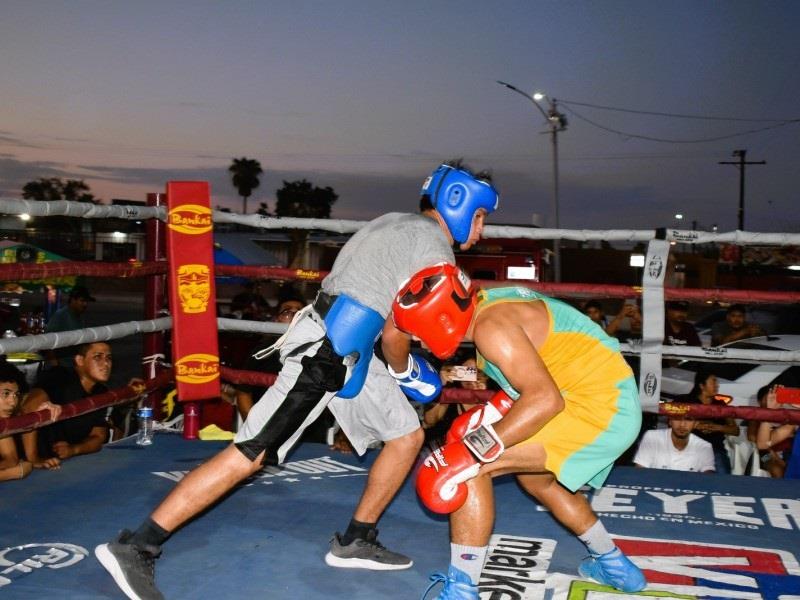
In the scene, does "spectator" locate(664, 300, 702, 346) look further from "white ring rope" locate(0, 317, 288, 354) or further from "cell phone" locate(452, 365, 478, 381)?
"white ring rope" locate(0, 317, 288, 354)

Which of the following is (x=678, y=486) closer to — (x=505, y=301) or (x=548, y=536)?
(x=548, y=536)

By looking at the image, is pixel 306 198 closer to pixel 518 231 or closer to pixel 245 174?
pixel 245 174

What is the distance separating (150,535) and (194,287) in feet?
5.98

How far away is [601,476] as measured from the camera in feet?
8.89

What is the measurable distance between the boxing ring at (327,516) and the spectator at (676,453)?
294 millimetres

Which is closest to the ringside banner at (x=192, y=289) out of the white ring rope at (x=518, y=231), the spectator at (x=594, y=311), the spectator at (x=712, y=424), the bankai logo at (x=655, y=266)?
the white ring rope at (x=518, y=231)

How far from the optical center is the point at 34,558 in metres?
2.77

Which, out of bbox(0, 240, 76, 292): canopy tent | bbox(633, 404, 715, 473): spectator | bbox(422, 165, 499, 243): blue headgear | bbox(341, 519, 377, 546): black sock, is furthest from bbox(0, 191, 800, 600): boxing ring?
bbox(0, 240, 76, 292): canopy tent

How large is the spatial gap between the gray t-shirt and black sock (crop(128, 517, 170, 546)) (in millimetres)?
893

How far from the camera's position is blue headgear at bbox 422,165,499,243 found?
2717 millimetres

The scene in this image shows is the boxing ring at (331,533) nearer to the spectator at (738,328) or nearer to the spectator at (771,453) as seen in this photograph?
the spectator at (771,453)

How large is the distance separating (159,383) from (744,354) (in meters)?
2.77

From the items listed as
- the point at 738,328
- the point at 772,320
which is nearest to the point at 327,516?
the point at 738,328

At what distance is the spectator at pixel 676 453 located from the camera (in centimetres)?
440
